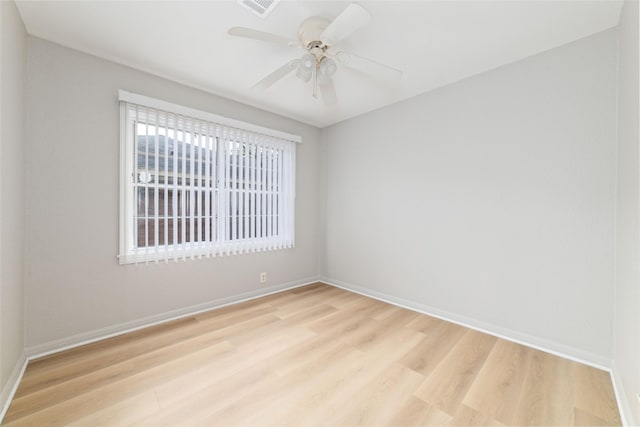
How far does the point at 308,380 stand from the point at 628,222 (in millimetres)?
2158

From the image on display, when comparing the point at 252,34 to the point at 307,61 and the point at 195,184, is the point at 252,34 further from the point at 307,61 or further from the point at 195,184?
the point at 195,184

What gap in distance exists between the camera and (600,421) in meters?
1.36

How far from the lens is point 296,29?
185cm

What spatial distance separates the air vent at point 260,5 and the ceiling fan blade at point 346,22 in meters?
0.36

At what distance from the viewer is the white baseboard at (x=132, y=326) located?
6.32ft

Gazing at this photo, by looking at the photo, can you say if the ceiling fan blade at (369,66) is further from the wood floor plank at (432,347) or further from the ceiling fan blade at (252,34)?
the wood floor plank at (432,347)

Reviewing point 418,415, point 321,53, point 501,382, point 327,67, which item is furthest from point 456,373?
point 321,53

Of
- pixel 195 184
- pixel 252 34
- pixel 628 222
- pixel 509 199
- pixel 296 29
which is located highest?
pixel 296 29

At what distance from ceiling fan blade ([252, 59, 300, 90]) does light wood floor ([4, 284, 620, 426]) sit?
210 cm

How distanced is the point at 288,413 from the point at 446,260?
2015 mm

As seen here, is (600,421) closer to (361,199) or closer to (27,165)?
(361,199)

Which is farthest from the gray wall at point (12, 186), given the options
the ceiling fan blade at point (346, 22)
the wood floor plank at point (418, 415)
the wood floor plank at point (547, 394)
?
the wood floor plank at point (547, 394)

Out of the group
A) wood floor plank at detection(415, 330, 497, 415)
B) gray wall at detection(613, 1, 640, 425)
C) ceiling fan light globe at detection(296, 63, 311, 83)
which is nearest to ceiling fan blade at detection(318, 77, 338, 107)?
ceiling fan light globe at detection(296, 63, 311, 83)

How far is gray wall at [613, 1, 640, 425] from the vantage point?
1.31m
